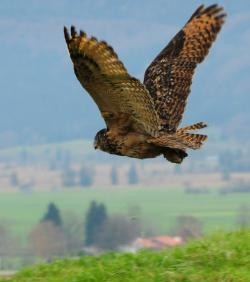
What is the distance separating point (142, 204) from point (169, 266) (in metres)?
144

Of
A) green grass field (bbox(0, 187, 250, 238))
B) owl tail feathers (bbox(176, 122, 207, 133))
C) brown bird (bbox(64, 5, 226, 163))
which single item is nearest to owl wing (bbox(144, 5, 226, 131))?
brown bird (bbox(64, 5, 226, 163))

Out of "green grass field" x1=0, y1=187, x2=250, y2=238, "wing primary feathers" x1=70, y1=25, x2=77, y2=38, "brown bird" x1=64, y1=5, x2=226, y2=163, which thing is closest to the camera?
"wing primary feathers" x1=70, y1=25, x2=77, y2=38

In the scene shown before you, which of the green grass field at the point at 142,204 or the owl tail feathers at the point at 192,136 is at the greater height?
the green grass field at the point at 142,204

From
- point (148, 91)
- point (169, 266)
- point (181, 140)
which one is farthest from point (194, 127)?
point (169, 266)

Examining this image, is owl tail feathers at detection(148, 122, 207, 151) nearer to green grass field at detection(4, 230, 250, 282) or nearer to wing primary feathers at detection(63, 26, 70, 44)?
green grass field at detection(4, 230, 250, 282)

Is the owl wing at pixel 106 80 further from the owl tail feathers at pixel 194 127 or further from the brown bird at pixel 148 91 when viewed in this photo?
the owl tail feathers at pixel 194 127

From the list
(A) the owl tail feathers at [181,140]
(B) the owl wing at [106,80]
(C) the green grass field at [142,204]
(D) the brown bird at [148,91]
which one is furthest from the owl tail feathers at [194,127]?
(C) the green grass field at [142,204]

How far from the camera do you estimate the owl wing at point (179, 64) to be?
1498 cm

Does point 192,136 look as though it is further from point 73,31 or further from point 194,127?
point 73,31

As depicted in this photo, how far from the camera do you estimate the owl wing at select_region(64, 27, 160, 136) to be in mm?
11875

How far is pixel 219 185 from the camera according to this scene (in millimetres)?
194125

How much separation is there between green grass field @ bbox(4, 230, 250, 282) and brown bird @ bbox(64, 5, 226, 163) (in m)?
1.27

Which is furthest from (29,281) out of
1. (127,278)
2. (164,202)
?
(164,202)

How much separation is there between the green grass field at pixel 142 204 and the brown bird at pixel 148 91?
4091 inches
